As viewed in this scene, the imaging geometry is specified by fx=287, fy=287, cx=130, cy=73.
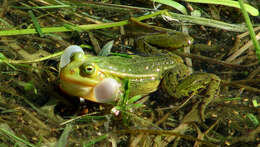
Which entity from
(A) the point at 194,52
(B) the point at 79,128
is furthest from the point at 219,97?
(B) the point at 79,128

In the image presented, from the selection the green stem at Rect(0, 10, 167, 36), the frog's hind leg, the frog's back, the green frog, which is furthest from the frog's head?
the frog's hind leg

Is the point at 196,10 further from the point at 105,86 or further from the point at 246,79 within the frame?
the point at 105,86

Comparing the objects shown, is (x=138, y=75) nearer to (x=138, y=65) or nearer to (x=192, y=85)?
(x=138, y=65)

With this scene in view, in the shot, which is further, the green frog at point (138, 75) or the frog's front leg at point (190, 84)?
the frog's front leg at point (190, 84)

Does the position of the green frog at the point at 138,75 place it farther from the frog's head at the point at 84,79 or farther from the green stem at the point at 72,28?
the green stem at the point at 72,28

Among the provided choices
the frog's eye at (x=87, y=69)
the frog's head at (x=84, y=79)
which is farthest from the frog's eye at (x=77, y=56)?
the frog's eye at (x=87, y=69)

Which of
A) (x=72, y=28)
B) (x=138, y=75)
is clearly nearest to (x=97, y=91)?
(x=138, y=75)

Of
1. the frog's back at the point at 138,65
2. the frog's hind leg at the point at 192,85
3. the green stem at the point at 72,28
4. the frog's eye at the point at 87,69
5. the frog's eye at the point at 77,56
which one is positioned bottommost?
the frog's hind leg at the point at 192,85
